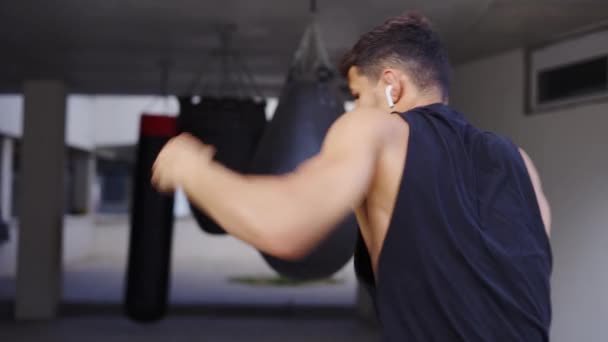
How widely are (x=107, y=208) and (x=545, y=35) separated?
A: 1702 centimetres

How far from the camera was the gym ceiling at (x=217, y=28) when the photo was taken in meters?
3.30

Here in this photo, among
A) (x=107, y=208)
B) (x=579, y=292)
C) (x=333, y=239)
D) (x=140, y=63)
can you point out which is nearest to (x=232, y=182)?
(x=333, y=239)

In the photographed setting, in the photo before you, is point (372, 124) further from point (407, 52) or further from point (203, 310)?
point (203, 310)

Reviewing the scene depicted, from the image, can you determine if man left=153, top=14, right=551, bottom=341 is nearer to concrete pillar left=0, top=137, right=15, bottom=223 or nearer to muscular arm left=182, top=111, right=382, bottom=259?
muscular arm left=182, top=111, right=382, bottom=259

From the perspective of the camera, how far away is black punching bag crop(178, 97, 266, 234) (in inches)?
134

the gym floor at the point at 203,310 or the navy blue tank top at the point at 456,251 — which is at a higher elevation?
the navy blue tank top at the point at 456,251

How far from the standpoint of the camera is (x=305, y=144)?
7.56 feet

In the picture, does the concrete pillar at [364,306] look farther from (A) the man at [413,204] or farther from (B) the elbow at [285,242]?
(B) the elbow at [285,242]

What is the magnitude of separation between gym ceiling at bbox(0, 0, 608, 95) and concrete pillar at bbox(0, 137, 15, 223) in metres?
2.34

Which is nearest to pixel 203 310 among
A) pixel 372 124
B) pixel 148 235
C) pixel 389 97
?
pixel 148 235

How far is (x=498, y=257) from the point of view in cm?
83

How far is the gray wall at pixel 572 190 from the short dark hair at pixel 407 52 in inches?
99.2

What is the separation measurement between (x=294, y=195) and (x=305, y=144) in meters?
1.60

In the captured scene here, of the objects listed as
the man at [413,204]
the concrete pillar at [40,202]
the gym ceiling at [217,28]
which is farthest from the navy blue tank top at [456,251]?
the concrete pillar at [40,202]
